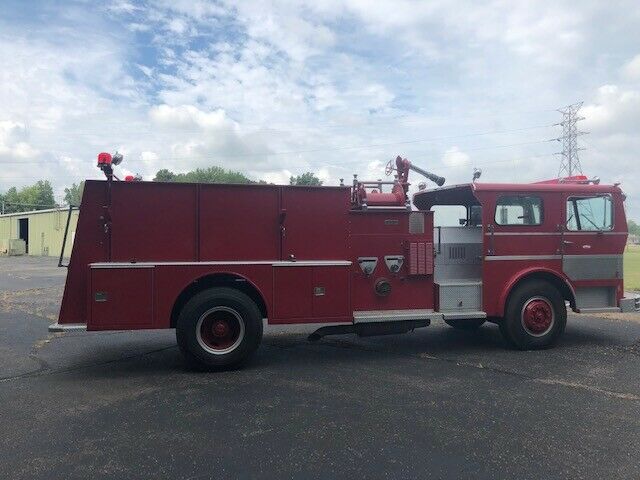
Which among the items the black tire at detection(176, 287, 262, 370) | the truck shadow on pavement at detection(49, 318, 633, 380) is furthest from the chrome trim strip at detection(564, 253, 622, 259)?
the black tire at detection(176, 287, 262, 370)

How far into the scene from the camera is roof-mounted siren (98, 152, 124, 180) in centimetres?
604

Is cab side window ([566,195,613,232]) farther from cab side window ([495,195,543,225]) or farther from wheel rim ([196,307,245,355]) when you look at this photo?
wheel rim ([196,307,245,355])

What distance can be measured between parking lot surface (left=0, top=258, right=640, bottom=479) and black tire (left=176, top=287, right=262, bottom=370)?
8.2 inches

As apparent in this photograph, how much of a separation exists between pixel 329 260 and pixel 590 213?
4.24 meters

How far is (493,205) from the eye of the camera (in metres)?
7.42

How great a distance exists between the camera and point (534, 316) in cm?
738

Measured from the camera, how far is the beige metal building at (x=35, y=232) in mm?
39584

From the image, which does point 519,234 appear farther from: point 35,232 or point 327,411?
point 35,232

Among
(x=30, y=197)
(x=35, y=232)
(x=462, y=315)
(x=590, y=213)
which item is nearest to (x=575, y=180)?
Answer: (x=590, y=213)

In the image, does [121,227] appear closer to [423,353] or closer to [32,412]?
[32,412]

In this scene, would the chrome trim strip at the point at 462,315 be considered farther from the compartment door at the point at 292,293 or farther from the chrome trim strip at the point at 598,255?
the compartment door at the point at 292,293

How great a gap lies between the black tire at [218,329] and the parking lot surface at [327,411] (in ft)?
0.68

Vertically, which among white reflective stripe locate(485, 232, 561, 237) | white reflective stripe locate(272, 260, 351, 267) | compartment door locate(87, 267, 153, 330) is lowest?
compartment door locate(87, 267, 153, 330)

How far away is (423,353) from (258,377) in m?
2.57
